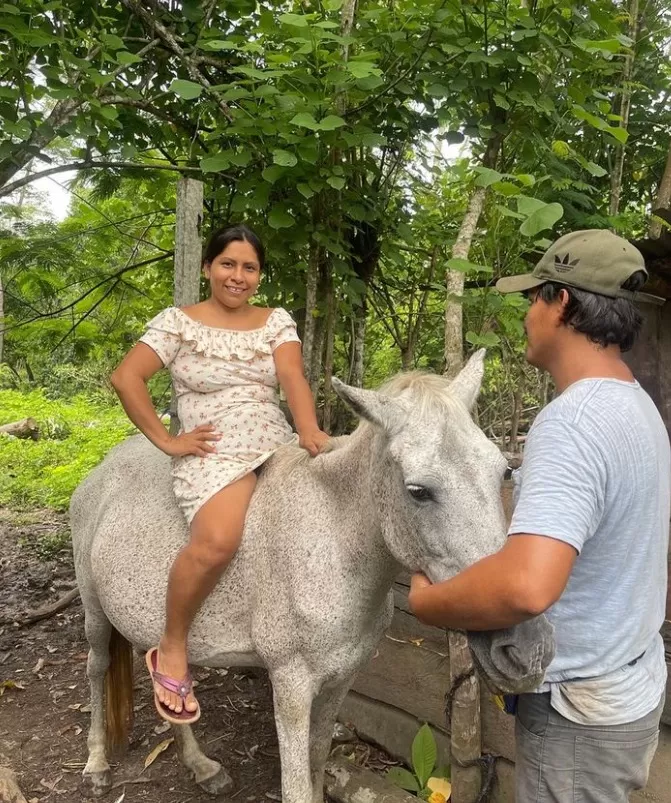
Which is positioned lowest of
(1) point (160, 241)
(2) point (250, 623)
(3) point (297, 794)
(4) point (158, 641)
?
(3) point (297, 794)

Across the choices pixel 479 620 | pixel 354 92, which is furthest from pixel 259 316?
pixel 479 620

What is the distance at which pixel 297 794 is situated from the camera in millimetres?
2271

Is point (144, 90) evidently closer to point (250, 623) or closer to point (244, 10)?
point (244, 10)

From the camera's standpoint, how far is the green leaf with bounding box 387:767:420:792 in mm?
3178

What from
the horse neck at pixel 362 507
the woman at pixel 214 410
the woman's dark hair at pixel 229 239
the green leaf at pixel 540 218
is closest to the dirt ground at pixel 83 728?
the woman at pixel 214 410

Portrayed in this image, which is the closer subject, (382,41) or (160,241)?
(382,41)

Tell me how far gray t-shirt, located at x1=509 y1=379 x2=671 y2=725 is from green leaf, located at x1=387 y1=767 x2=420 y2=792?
6.62ft

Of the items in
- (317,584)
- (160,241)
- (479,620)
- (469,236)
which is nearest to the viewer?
(479,620)

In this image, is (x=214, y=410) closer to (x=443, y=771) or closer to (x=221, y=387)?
(x=221, y=387)

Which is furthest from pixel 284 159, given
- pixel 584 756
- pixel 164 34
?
pixel 584 756

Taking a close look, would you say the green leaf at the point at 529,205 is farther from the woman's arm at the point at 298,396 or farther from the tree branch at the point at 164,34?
the tree branch at the point at 164,34

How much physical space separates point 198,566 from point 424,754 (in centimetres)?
173

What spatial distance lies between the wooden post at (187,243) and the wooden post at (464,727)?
6.69 feet

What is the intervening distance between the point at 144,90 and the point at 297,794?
13.2 ft
